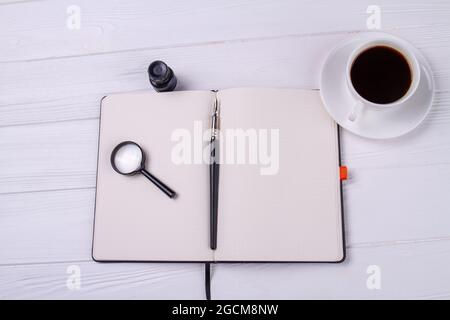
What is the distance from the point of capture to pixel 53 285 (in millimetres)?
627

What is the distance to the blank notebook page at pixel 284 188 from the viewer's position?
57 cm

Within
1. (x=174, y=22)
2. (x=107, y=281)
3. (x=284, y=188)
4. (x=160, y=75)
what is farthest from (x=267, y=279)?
(x=174, y=22)

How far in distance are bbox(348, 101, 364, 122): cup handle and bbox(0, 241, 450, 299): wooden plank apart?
8.0 inches

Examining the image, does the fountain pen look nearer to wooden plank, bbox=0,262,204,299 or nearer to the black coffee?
wooden plank, bbox=0,262,204,299

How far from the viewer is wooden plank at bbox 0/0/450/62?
0.65 meters

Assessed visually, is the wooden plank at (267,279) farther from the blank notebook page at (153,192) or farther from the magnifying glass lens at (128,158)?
the magnifying glass lens at (128,158)

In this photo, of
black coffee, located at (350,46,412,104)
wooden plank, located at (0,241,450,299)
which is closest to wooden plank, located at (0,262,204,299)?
wooden plank, located at (0,241,450,299)

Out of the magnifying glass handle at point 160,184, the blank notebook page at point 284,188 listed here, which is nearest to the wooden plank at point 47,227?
the magnifying glass handle at point 160,184

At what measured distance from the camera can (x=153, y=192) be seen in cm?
60

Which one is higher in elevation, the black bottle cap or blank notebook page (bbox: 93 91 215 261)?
the black bottle cap

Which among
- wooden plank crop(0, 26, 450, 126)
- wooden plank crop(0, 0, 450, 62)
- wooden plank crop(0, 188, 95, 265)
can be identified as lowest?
wooden plank crop(0, 188, 95, 265)

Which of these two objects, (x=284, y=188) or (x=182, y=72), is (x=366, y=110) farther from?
(x=182, y=72)
